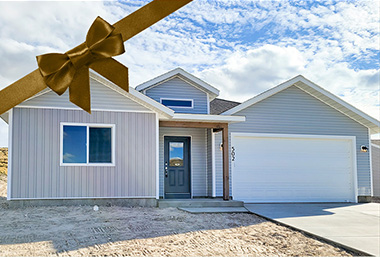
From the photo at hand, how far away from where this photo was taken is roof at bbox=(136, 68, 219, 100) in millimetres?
12523

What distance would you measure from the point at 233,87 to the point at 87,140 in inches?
289

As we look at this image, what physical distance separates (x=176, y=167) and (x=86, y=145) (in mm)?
3524

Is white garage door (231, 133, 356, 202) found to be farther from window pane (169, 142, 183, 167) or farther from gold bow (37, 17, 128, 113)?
gold bow (37, 17, 128, 113)

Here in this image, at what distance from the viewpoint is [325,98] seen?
13227 millimetres

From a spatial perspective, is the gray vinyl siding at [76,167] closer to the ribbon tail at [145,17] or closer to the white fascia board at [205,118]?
the white fascia board at [205,118]

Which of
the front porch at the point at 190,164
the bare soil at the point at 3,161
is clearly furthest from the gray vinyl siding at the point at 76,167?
the bare soil at the point at 3,161

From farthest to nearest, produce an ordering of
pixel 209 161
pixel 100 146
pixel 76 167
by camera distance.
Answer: pixel 209 161 → pixel 100 146 → pixel 76 167

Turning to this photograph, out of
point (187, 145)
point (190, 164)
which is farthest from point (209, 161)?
point (187, 145)

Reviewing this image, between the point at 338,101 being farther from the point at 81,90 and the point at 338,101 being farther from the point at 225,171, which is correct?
the point at 81,90

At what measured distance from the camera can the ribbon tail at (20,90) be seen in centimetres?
94

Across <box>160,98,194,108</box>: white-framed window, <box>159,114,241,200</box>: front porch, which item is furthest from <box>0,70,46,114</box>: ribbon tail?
<box>160,98,194,108</box>: white-framed window

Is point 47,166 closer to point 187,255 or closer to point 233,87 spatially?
→ point 187,255

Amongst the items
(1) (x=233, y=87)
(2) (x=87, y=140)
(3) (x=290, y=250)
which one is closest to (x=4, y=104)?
(3) (x=290, y=250)

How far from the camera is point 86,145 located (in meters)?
10.1
